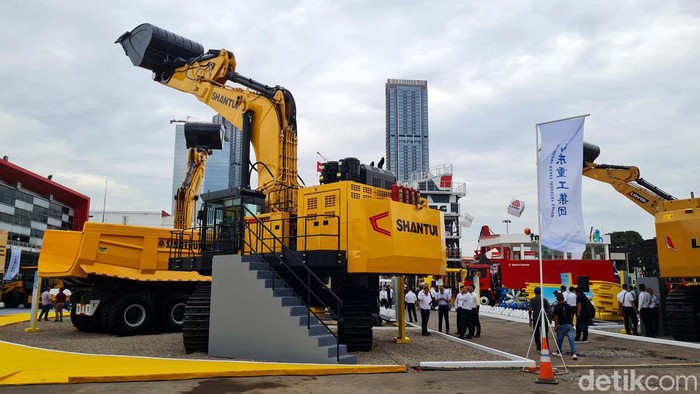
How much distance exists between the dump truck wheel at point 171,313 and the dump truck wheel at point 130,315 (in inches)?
14.2

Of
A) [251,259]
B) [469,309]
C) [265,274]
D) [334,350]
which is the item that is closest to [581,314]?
[469,309]

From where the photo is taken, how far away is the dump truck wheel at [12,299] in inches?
1247

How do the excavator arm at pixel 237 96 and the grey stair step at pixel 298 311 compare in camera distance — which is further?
the excavator arm at pixel 237 96

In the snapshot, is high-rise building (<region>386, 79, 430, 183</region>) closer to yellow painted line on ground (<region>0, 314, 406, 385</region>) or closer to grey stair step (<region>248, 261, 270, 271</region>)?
grey stair step (<region>248, 261, 270, 271</region>)

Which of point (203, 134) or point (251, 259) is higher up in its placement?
point (203, 134)

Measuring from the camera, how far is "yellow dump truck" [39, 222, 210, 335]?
16.5 metres

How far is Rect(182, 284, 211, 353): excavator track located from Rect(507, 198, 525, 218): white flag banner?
4779cm

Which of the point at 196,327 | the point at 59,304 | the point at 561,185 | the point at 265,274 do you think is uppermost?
the point at 561,185

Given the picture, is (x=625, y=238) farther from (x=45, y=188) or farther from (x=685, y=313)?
(x=45, y=188)

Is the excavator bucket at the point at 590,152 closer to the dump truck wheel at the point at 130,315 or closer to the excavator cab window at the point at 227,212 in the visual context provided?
the excavator cab window at the point at 227,212

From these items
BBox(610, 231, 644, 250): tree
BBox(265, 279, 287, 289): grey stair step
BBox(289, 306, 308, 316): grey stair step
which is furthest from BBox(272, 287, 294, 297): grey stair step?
BBox(610, 231, 644, 250): tree

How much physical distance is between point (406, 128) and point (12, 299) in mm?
173613

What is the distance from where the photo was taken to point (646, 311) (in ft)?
55.1

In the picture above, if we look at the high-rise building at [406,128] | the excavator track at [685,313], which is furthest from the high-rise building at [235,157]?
the high-rise building at [406,128]
